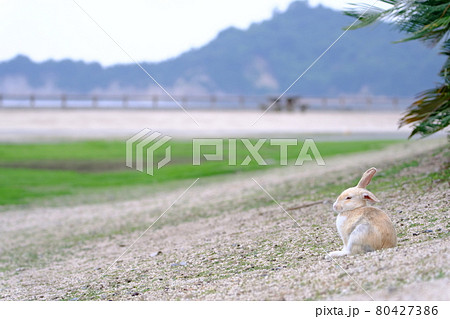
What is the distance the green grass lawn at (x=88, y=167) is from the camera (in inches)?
578

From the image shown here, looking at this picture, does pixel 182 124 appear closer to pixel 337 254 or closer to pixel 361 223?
pixel 337 254

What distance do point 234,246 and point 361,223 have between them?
2238mm

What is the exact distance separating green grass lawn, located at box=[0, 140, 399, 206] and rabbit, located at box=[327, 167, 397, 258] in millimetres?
10115

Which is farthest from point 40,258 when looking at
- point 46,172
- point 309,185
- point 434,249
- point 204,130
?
point 204,130

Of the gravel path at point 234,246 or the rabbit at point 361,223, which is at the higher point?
the rabbit at point 361,223

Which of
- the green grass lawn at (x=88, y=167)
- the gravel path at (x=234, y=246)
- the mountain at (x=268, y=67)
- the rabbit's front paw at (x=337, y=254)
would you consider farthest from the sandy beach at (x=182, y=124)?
the rabbit's front paw at (x=337, y=254)

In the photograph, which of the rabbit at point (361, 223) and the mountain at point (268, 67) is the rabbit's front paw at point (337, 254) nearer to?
the rabbit at point (361, 223)

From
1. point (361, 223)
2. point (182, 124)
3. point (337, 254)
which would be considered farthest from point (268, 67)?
point (361, 223)

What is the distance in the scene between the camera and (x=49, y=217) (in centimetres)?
1159

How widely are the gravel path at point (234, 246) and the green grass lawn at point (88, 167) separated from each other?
2083 mm

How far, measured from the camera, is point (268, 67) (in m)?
32.9

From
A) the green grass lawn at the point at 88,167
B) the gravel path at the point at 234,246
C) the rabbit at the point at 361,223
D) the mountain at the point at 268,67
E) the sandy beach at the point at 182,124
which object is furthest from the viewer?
the mountain at the point at 268,67

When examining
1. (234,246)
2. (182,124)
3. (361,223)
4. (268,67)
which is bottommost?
(234,246)
